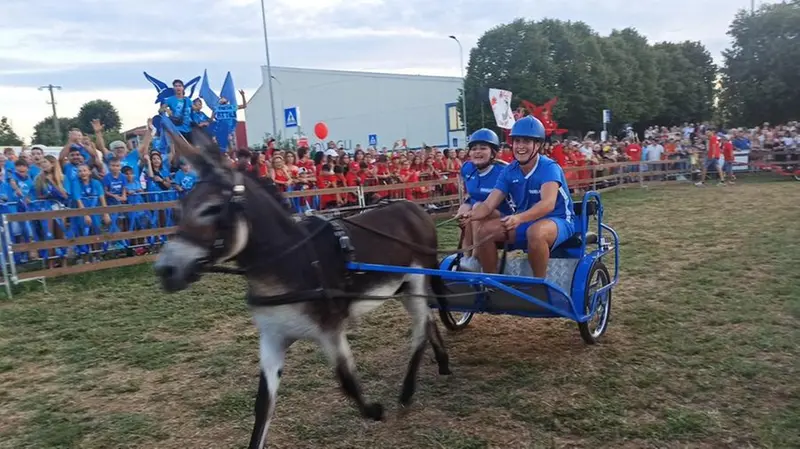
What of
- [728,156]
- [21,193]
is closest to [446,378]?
[21,193]

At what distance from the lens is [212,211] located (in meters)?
2.95

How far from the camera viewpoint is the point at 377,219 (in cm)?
437

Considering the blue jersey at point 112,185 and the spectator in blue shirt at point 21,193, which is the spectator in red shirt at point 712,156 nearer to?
the blue jersey at point 112,185

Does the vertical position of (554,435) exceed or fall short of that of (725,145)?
it falls short

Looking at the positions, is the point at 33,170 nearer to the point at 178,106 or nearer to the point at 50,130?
the point at 178,106

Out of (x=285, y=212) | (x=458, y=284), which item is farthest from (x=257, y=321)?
(x=458, y=284)

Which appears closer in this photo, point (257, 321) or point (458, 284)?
point (257, 321)

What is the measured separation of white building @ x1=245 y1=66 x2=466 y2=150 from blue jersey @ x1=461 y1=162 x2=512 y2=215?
34.9m

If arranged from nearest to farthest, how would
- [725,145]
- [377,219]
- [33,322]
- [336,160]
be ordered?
[377,219] → [33,322] → [336,160] → [725,145]

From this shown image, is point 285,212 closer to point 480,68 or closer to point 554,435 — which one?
point 554,435

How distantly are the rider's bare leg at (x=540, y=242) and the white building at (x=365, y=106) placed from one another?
35797 mm

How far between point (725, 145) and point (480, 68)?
953 inches

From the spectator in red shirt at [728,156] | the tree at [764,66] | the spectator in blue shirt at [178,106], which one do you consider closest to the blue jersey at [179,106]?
the spectator in blue shirt at [178,106]

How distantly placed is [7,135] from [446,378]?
50628mm
